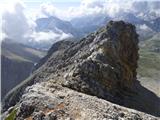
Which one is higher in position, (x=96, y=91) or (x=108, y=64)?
(x=108, y=64)

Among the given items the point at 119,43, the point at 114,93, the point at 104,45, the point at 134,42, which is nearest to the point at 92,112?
the point at 114,93

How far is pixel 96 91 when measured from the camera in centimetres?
8031

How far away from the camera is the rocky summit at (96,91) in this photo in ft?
160

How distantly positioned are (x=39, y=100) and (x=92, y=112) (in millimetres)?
8264

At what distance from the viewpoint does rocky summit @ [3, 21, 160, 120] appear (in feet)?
160

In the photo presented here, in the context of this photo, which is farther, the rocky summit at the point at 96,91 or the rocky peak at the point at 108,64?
the rocky peak at the point at 108,64

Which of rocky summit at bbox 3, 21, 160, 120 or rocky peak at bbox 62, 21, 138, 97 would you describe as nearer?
rocky summit at bbox 3, 21, 160, 120

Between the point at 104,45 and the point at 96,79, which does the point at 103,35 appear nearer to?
the point at 104,45

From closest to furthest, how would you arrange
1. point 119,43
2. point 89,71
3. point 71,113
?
point 71,113, point 89,71, point 119,43

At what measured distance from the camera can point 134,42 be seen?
149875mm

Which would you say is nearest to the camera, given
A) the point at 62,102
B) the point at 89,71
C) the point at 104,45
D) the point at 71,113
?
the point at 71,113

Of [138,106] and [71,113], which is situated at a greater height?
[138,106]

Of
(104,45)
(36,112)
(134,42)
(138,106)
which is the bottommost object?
(36,112)

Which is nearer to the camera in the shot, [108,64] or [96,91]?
[96,91]
